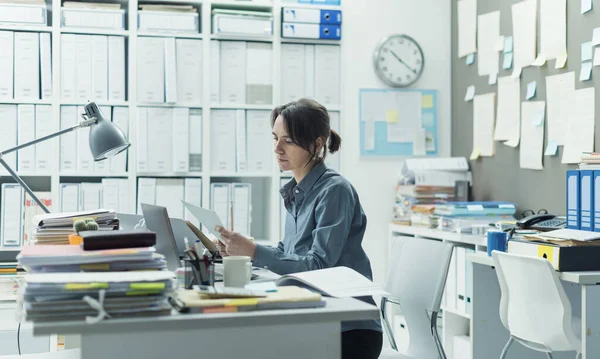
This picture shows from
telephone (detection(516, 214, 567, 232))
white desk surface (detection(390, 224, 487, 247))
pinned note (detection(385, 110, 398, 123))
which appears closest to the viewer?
telephone (detection(516, 214, 567, 232))

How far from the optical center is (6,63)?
384 centimetres

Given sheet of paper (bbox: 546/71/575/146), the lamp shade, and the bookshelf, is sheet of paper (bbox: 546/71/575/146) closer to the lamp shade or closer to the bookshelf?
the bookshelf

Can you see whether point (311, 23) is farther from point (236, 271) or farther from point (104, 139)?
point (236, 271)

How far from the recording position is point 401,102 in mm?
4398

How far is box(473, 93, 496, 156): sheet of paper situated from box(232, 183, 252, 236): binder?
52.6 inches

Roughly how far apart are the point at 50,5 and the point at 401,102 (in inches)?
80.9

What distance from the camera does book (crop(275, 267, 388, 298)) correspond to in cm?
167

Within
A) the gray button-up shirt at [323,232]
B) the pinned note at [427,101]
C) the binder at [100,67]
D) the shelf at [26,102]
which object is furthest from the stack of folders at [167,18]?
the gray button-up shirt at [323,232]

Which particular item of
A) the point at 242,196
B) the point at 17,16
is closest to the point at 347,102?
the point at 242,196

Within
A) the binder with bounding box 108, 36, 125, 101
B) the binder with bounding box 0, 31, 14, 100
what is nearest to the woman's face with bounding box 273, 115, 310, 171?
the binder with bounding box 108, 36, 125, 101

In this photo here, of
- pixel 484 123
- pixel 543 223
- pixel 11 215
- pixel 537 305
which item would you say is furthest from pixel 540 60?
pixel 11 215

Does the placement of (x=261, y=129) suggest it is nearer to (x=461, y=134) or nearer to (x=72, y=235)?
(x=461, y=134)

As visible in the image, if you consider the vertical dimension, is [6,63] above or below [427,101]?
above

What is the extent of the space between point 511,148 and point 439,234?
65 cm
